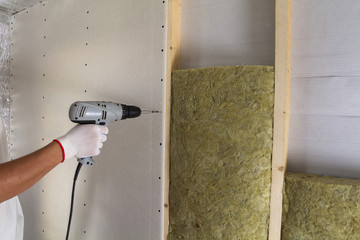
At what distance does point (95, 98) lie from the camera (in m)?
1.34

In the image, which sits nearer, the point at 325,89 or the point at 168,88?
the point at 325,89

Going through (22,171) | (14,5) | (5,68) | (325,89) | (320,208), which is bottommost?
(320,208)

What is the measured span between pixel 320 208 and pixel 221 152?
401 mm

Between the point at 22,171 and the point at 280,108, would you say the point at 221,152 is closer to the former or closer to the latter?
the point at 280,108

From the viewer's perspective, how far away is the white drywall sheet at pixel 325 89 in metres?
0.90

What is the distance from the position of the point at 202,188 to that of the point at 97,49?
93cm

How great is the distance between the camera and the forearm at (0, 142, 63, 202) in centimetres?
71

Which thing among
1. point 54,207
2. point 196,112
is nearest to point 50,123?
point 54,207

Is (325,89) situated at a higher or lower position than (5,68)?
lower

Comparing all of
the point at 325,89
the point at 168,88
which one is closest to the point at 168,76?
the point at 168,88

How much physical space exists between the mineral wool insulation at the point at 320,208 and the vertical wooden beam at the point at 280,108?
0.04 m

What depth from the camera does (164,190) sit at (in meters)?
1.12

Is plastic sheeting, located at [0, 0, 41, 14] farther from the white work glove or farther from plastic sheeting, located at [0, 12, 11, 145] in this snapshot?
the white work glove

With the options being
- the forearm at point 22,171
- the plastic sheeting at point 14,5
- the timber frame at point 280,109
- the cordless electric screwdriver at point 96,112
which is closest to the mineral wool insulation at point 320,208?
the timber frame at point 280,109
